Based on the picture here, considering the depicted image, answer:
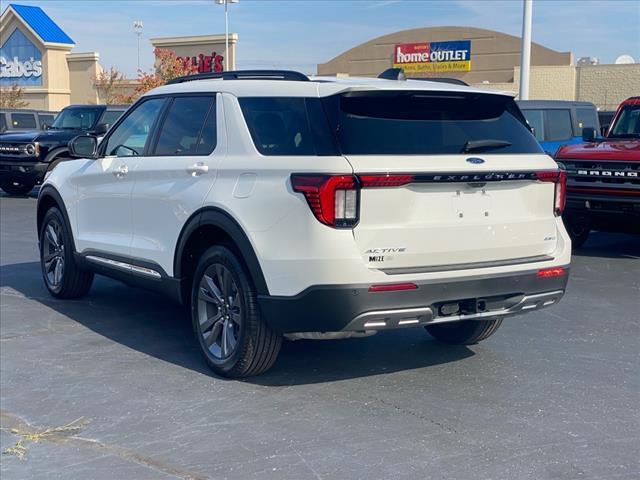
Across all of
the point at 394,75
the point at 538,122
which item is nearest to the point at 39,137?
the point at 538,122

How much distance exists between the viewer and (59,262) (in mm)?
7828

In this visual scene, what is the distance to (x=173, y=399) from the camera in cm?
516

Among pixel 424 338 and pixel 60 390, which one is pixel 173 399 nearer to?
pixel 60 390

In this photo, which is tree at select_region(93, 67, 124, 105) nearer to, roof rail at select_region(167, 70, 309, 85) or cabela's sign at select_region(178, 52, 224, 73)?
cabela's sign at select_region(178, 52, 224, 73)

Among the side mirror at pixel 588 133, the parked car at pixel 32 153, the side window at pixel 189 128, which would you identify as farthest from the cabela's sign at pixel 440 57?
the side window at pixel 189 128

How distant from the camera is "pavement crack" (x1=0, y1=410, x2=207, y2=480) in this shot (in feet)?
13.6

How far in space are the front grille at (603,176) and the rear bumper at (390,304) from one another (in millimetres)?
5479

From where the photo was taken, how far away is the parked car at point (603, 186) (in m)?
10.1

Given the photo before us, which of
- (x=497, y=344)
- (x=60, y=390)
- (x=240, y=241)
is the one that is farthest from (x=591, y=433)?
(x=60, y=390)

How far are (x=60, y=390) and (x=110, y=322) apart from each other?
5.87ft

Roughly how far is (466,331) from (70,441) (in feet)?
9.79

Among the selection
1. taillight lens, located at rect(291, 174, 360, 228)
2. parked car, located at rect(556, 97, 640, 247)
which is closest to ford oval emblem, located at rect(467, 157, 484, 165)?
taillight lens, located at rect(291, 174, 360, 228)

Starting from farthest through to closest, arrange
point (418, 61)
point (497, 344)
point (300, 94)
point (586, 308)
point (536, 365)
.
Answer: point (418, 61) < point (586, 308) < point (497, 344) < point (536, 365) < point (300, 94)

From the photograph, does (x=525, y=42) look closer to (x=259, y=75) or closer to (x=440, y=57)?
(x=259, y=75)
